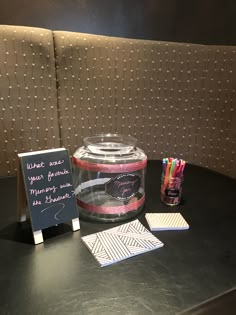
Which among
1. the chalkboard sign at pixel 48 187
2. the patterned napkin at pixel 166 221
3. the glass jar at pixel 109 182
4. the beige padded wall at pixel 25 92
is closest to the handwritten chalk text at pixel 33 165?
the chalkboard sign at pixel 48 187

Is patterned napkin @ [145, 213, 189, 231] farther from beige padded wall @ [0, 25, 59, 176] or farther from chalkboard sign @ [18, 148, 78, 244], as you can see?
beige padded wall @ [0, 25, 59, 176]

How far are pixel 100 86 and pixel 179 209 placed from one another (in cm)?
80

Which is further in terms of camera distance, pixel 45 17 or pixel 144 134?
pixel 144 134

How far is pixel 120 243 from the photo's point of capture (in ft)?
2.59

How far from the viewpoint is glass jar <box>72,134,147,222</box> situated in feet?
2.97

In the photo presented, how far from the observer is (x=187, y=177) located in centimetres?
136

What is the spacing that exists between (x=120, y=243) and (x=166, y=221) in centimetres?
19

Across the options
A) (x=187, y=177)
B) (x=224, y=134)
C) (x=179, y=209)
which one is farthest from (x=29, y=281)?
(x=224, y=134)

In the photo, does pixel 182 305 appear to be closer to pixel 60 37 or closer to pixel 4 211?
pixel 4 211

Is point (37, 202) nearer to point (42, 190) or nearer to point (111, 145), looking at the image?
point (42, 190)

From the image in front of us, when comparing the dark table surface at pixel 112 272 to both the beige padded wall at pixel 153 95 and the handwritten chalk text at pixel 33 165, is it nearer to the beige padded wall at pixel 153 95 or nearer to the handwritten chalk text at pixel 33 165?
the handwritten chalk text at pixel 33 165

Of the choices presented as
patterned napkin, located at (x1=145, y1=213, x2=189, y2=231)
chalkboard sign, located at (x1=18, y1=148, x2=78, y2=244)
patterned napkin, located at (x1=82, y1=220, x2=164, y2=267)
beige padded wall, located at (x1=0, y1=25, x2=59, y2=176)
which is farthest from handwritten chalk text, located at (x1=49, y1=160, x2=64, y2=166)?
beige padded wall, located at (x1=0, y1=25, x2=59, y2=176)

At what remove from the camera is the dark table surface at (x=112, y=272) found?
594 millimetres

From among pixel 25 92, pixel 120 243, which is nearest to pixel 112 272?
pixel 120 243
